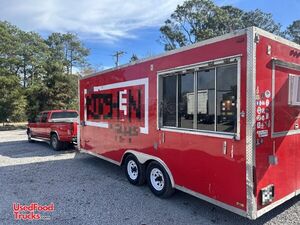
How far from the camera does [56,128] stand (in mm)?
10516

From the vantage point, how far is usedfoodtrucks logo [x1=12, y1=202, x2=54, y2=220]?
14.2 feet

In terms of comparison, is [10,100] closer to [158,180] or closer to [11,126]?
[11,126]

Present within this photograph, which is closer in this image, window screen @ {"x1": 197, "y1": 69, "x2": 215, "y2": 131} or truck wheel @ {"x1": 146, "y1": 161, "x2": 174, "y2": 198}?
window screen @ {"x1": 197, "y1": 69, "x2": 215, "y2": 131}

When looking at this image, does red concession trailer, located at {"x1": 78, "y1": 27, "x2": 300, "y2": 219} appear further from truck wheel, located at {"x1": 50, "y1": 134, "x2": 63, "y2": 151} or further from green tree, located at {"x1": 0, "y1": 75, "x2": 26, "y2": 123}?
green tree, located at {"x1": 0, "y1": 75, "x2": 26, "y2": 123}

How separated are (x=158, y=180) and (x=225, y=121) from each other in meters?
2.14

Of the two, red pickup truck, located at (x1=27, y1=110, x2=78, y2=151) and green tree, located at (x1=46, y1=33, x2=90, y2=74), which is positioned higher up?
green tree, located at (x1=46, y1=33, x2=90, y2=74)

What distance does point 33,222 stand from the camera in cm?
414

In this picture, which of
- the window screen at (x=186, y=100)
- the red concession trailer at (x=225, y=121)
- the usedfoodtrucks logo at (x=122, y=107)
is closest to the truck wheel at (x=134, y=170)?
the red concession trailer at (x=225, y=121)

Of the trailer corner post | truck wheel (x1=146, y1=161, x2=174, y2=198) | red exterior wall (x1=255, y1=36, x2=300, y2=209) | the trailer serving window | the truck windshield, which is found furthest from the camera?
the truck windshield

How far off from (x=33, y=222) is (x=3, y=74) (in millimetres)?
23701

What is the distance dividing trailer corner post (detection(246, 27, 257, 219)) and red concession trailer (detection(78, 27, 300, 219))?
0.01m

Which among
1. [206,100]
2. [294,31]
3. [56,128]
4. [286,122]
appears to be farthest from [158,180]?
[294,31]

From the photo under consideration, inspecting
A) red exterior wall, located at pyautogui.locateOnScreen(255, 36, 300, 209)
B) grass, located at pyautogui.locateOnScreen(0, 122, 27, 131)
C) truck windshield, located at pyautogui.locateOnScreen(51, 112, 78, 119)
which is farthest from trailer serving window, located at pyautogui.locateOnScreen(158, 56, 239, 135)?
grass, located at pyautogui.locateOnScreen(0, 122, 27, 131)

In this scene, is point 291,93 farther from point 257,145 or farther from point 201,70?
point 201,70
